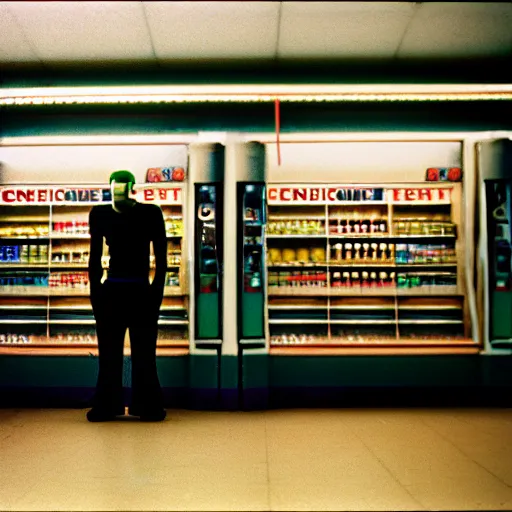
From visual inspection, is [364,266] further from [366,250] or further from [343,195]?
[343,195]

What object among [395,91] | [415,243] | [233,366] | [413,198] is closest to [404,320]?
[415,243]

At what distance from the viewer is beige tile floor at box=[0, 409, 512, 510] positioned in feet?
10.5

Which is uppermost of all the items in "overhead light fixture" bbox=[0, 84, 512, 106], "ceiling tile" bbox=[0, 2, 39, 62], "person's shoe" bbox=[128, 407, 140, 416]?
"ceiling tile" bbox=[0, 2, 39, 62]

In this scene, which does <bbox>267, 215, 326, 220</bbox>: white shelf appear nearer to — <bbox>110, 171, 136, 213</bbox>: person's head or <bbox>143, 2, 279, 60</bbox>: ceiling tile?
<bbox>143, 2, 279, 60</bbox>: ceiling tile

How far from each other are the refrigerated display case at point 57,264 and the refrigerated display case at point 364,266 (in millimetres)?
1203

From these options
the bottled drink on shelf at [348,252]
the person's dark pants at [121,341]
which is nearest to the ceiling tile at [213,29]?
the bottled drink on shelf at [348,252]

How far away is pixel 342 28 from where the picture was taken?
5.31m

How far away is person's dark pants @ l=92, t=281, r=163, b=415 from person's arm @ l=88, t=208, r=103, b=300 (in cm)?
9

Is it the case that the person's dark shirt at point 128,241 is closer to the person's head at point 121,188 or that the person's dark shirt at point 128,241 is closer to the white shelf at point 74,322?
the person's head at point 121,188

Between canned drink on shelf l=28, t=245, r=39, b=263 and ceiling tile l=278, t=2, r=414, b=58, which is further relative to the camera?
canned drink on shelf l=28, t=245, r=39, b=263

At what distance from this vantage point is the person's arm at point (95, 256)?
16.3 ft

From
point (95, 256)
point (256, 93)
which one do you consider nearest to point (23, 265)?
point (95, 256)

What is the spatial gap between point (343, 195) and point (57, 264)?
144 inches

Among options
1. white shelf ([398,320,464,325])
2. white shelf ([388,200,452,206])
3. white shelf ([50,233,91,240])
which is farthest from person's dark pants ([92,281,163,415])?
white shelf ([388,200,452,206])
